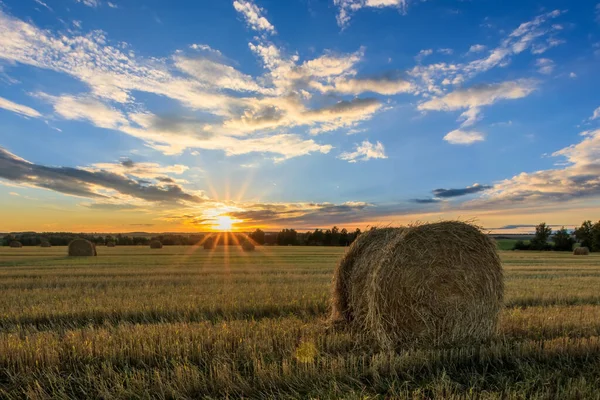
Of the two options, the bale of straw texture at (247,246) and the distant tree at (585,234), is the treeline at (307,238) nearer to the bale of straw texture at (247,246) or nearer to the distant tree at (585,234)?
the bale of straw texture at (247,246)

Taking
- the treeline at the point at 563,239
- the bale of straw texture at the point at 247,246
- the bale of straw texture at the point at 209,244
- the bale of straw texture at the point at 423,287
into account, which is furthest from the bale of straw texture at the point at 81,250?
the treeline at the point at 563,239

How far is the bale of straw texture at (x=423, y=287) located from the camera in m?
6.13

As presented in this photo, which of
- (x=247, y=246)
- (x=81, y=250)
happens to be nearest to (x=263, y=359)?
(x=81, y=250)

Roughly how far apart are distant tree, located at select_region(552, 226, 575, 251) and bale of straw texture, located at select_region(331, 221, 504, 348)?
233 feet

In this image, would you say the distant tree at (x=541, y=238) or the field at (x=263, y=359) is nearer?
the field at (x=263, y=359)

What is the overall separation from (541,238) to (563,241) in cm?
563

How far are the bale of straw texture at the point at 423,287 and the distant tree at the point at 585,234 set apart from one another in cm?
7652

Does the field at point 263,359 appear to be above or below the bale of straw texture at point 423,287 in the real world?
below

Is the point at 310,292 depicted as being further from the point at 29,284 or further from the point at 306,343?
the point at 29,284

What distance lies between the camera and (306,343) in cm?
525

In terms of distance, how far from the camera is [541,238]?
233 ft

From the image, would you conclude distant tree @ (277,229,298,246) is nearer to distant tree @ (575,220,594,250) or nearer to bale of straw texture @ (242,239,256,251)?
bale of straw texture @ (242,239,256,251)

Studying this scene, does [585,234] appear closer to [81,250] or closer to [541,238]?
[541,238]

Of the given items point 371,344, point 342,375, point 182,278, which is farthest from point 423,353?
point 182,278
